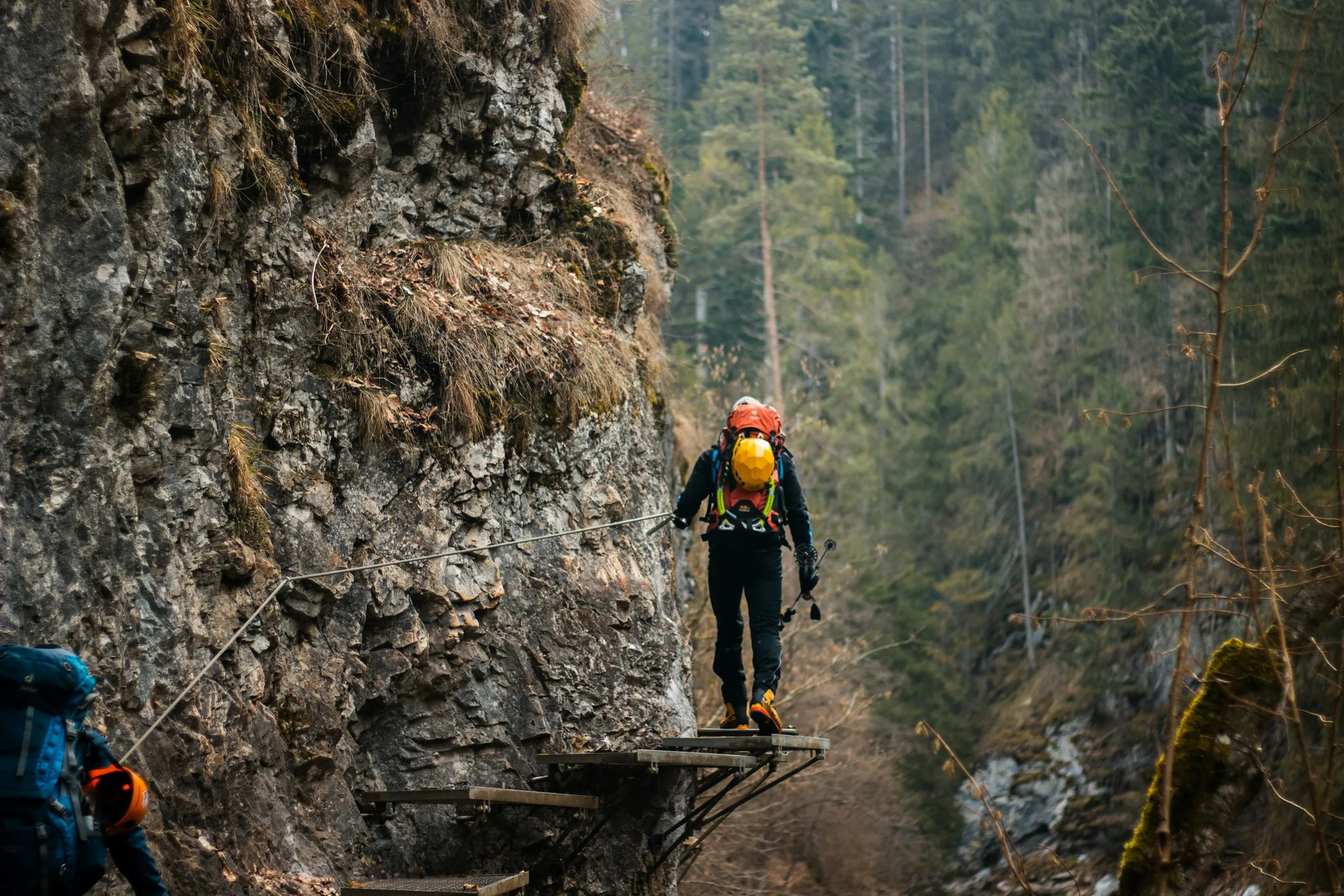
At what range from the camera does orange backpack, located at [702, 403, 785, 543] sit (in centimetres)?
740

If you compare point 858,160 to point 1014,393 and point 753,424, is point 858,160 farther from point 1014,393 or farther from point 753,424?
point 753,424

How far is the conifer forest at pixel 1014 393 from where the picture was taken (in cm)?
2020

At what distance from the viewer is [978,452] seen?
117 feet

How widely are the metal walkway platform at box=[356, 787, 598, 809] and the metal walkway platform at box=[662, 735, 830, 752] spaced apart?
2.18 ft

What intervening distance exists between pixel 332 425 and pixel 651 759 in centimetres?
269

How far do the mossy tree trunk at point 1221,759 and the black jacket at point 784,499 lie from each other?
114 inches

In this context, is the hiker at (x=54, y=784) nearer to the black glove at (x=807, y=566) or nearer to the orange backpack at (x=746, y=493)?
the orange backpack at (x=746, y=493)

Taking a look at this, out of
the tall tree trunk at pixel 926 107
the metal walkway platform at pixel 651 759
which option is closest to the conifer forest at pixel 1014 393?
the tall tree trunk at pixel 926 107

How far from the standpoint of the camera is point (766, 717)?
6.99m

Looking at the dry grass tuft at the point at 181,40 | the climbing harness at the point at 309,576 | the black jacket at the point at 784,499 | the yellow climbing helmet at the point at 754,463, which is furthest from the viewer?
the black jacket at the point at 784,499

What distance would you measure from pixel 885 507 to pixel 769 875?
16369 mm

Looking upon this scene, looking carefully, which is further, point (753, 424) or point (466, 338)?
point (466, 338)

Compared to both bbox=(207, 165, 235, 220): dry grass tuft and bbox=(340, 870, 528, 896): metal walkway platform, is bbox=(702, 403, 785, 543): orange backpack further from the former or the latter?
bbox=(207, 165, 235, 220): dry grass tuft

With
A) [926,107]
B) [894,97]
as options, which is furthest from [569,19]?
[894,97]
